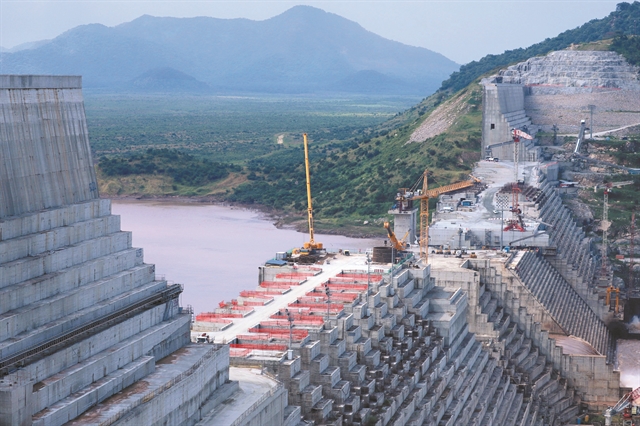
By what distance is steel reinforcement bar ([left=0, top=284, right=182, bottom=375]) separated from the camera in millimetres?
46406

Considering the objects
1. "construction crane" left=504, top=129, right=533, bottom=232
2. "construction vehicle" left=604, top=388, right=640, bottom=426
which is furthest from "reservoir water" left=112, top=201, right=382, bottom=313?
"construction vehicle" left=604, top=388, right=640, bottom=426

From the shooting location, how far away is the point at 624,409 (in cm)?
9388

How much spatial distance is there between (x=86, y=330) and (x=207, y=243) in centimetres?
10322

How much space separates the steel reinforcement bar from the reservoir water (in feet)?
157

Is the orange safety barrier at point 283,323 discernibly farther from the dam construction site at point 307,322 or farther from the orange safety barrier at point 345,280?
the orange safety barrier at point 345,280

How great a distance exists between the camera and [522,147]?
174m

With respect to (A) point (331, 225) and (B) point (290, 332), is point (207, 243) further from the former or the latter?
(B) point (290, 332)

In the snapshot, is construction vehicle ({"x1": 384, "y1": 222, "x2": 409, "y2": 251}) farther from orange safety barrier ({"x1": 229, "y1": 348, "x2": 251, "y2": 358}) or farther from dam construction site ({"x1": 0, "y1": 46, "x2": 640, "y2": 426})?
orange safety barrier ({"x1": 229, "y1": 348, "x2": 251, "y2": 358})

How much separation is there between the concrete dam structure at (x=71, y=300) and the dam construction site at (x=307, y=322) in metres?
0.08

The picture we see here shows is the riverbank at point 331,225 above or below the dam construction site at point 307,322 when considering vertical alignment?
below

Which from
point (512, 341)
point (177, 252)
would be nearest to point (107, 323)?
point (512, 341)

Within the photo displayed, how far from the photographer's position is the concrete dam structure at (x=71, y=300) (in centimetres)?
4728

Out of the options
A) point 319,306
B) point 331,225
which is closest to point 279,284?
point 319,306

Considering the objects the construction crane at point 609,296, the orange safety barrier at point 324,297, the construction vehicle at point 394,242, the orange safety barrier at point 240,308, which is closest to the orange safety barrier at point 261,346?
the orange safety barrier at point 240,308
